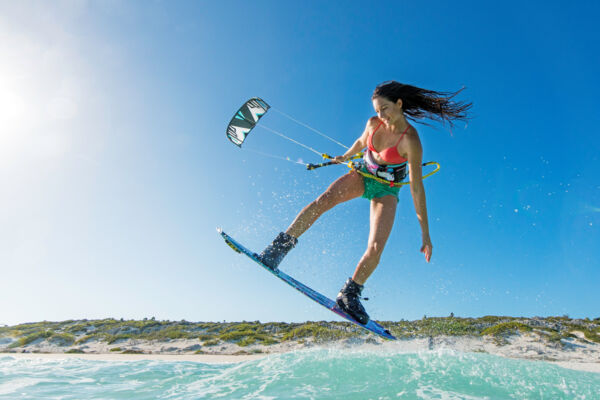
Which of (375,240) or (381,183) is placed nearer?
(375,240)

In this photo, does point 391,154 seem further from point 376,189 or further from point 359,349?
point 359,349

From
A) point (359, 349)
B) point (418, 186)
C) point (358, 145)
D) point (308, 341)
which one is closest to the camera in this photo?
point (418, 186)

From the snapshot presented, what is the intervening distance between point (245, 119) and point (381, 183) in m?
3.63

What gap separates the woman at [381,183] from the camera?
15.9 ft

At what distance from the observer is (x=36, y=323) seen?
76.0 feet

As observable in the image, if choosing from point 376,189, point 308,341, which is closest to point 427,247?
point 376,189

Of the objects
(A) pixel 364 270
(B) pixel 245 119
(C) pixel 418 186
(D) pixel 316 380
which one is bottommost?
(D) pixel 316 380

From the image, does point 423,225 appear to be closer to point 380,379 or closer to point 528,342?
point 380,379

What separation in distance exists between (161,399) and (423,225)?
160 inches

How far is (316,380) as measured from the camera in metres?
5.02

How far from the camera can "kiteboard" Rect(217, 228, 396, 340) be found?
511cm

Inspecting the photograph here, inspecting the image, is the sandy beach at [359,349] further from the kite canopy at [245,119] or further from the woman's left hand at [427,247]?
the kite canopy at [245,119]

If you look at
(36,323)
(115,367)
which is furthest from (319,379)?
(36,323)

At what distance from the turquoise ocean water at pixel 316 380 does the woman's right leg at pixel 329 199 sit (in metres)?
2.10
